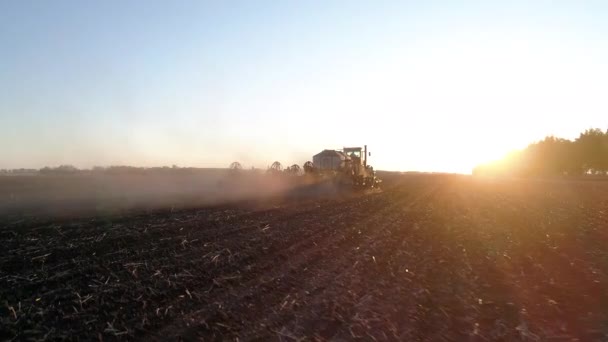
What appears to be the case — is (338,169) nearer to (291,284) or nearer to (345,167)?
(345,167)

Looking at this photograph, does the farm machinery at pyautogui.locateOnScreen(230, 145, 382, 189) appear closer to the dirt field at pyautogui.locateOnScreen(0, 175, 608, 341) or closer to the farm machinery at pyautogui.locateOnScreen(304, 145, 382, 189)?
the farm machinery at pyautogui.locateOnScreen(304, 145, 382, 189)

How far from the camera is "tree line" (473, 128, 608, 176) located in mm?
73312

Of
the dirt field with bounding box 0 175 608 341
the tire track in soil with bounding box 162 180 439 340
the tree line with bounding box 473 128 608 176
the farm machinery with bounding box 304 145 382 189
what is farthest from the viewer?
the tree line with bounding box 473 128 608 176

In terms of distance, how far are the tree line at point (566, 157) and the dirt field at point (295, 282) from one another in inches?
2791

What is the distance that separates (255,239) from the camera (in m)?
12.1

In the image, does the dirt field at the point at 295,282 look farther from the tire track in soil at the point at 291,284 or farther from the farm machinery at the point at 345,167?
the farm machinery at the point at 345,167

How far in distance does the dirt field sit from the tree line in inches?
2791

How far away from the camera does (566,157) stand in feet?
262

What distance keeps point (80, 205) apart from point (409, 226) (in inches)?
591

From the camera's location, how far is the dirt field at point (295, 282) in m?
6.16

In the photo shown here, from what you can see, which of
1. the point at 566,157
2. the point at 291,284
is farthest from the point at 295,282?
the point at 566,157

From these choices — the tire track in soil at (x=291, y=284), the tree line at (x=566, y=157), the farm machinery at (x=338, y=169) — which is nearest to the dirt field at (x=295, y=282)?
the tire track in soil at (x=291, y=284)

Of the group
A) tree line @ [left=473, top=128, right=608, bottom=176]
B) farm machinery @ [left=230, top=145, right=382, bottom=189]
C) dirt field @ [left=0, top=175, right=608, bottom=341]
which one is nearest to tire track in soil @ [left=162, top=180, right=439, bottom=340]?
dirt field @ [left=0, top=175, right=608, bottom=341]

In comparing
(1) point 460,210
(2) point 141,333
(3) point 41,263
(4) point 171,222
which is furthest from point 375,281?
(1) point 460,210
